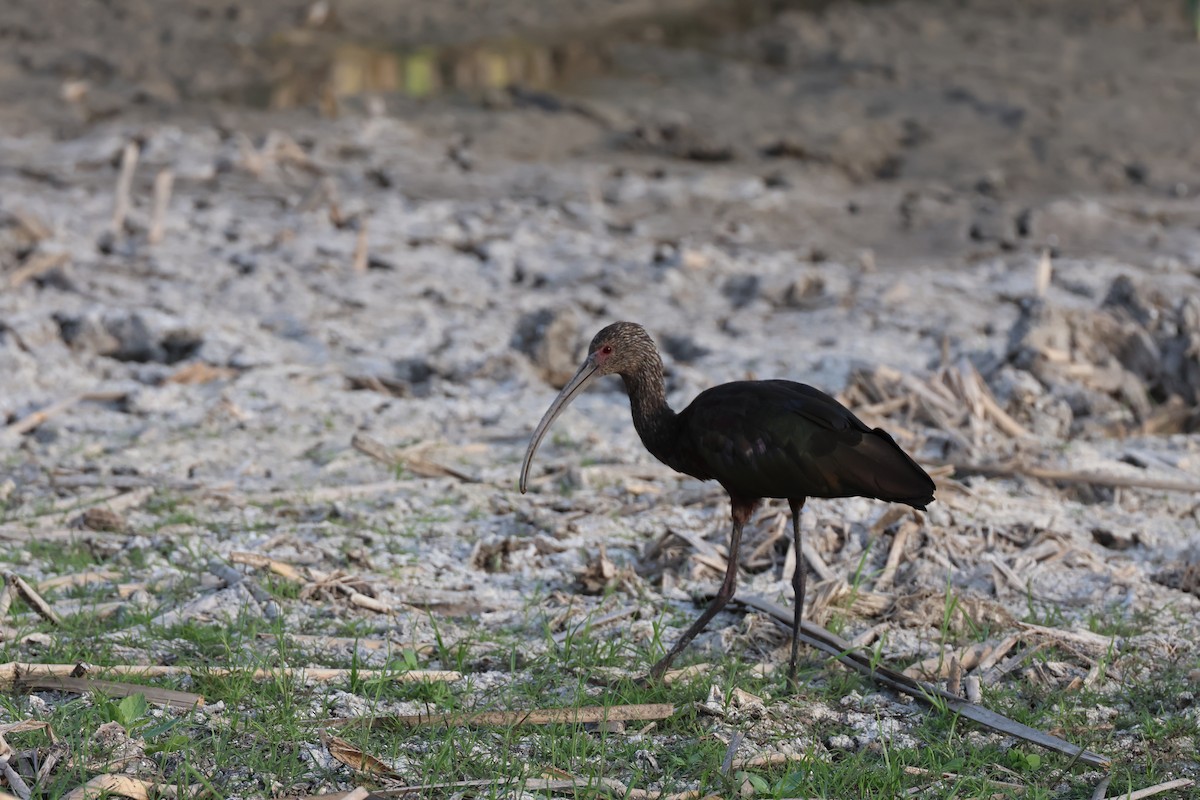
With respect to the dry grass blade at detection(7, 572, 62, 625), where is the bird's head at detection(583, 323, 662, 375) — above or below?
above

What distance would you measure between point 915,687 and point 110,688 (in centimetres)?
224

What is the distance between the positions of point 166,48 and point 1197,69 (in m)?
9.57

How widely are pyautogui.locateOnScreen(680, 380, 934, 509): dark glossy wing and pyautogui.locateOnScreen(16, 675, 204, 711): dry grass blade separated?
1.59m

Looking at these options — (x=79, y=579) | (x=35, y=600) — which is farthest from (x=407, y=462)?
(x=35, y=600)

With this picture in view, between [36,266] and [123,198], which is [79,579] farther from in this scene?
[123,198]

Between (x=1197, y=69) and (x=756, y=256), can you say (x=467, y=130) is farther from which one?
(x=1197, y=69)

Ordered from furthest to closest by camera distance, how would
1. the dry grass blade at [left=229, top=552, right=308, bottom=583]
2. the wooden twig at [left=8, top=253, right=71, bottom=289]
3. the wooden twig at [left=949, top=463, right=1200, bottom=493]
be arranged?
the wooden twig at [left=8, top=253, right=71, bottom=289]
the wooden twig at [left=949, top=463, right=1200, bottom=493]
the dry grass blade at [left=229, top=552, right=308, bottom=583]

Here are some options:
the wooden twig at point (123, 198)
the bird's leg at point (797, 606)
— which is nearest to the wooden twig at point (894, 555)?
the bird's leg at point (797, 606)

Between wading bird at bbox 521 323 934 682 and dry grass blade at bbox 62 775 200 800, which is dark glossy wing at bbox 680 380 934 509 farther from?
dry grass blade at bbox 62 775 200 800

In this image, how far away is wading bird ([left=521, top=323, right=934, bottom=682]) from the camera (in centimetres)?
405

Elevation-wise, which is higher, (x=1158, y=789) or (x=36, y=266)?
(x=36, y=266)

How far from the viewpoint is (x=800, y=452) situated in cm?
406

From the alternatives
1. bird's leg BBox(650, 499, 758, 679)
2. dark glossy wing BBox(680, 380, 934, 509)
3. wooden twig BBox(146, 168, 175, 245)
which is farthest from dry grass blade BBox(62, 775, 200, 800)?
wooden twig BBox(146, 168, 175, 245)

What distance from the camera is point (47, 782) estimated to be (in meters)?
3.39
